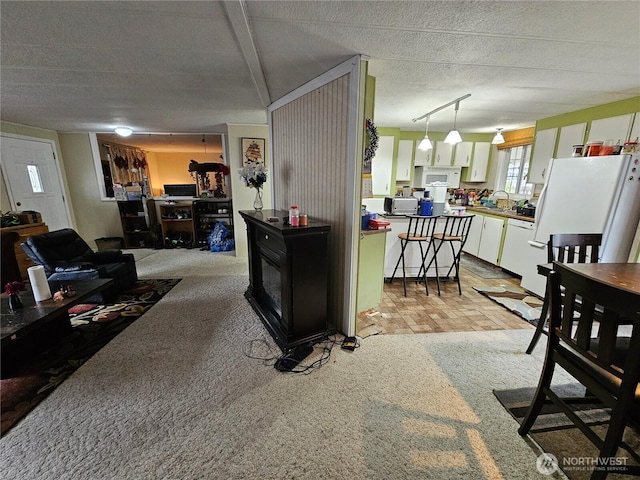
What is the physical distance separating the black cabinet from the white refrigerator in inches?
107

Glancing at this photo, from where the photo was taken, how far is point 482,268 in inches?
168

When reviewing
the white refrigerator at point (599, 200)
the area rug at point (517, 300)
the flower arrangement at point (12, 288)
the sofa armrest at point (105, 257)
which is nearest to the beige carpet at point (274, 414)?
the area rug at point (517, 300)

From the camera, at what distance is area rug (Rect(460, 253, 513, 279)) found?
3933mm

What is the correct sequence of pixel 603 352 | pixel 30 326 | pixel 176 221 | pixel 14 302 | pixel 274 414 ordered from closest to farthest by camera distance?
pixel 603 352 < pixel 274 414 < pixel 30 326 < pixel 14 302 < pixel 176 221

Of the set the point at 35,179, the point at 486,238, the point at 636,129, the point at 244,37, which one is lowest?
the point at 486,238

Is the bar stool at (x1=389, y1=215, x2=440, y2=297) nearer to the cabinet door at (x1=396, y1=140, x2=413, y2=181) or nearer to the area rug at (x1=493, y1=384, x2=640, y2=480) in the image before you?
the area rug at (x1=493, y1=384, x2=640, y2=480)

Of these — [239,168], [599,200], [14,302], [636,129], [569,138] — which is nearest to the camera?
[14,302]

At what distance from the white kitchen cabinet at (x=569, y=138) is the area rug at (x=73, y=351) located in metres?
5.69

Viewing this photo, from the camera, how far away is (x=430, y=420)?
1543 mm

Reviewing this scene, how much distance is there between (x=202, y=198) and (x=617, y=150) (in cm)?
633

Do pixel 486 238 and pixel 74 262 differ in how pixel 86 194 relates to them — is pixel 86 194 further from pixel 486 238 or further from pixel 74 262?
pixel 486 238

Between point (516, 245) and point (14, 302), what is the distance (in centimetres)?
556

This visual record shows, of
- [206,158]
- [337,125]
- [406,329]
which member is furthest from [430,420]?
[206,158]

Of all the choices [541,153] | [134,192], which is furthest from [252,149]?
[541,153]
